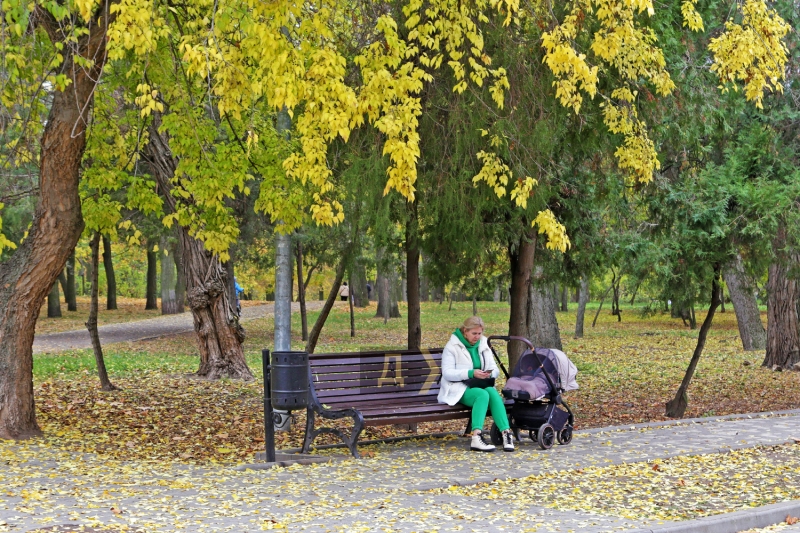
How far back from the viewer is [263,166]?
434 inches

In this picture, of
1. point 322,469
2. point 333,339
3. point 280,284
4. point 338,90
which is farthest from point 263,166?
point 333,339

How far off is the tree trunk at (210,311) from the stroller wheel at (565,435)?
7.79 meters

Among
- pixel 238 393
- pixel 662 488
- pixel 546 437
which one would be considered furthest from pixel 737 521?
pixel 238 393

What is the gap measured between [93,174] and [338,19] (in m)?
3.83

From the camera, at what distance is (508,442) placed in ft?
31.1

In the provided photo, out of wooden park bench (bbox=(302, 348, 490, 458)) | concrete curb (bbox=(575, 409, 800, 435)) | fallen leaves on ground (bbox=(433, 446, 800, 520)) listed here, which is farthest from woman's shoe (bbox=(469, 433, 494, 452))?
concrete curb (bbox=(575, 409, 800, 435))

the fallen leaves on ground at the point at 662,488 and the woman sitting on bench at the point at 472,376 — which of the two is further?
the woman sitting on bench at the point at 472,376

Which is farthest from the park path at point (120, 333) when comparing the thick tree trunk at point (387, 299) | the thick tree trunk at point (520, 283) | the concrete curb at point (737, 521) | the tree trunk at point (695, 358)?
the concrete curb at point (737, 521)

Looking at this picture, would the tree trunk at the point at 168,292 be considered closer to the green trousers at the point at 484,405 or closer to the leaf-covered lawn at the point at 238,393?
the leaf-covered lawn at the point at 238,393

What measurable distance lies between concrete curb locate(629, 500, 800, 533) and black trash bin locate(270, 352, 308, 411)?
3606 mm

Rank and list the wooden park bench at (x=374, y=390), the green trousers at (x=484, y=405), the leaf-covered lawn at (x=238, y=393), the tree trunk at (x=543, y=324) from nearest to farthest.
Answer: the wooden park bench at (x=374, y=390), the green trousers at (x=484, y=405), the leaf-covered lawn at (x=238, y=393), the tree trunk at (x=543, y=324)

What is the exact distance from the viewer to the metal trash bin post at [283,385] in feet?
28.5

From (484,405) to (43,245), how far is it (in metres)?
4.93

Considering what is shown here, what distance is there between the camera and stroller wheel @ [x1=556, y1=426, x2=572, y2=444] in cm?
981
